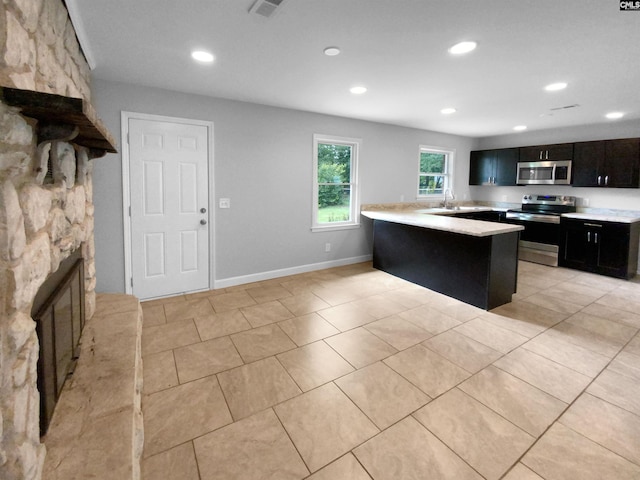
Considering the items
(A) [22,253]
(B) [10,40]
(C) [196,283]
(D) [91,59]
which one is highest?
(D) [91,59]

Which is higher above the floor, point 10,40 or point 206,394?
point 10,40

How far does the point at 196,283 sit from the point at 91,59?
245 cm

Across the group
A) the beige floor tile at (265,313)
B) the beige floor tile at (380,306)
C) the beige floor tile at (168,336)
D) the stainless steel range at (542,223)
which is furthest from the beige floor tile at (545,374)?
the stainless steel range at (542,223)

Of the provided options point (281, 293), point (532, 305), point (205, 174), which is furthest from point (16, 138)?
point (532, 305)

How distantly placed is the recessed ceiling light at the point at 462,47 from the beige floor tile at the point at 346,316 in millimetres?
2466

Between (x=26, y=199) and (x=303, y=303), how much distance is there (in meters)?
2.78

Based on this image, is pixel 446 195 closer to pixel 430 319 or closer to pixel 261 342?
pixel 430 319

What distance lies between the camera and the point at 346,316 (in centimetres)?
327

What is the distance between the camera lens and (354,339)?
279 centimetres

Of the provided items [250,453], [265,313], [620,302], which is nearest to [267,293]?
[265,313]

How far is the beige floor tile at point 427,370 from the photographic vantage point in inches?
85.0

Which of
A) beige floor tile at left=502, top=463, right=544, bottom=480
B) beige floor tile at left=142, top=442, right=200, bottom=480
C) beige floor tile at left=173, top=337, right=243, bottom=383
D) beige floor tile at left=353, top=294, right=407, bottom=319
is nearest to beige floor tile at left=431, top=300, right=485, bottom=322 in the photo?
beige floor tile at left=353, top=294, right=407, bottom=319

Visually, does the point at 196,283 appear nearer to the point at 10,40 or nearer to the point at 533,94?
the point at 10,40

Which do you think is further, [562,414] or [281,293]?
[281,293]
